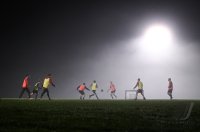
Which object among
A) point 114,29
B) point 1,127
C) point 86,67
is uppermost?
point 114,29

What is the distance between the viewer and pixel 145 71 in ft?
179

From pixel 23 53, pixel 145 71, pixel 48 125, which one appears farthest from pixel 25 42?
pixel 48 125

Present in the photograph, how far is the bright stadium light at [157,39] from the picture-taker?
5222cm

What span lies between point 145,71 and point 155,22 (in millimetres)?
6277

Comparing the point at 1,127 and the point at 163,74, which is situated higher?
the point at 163,74

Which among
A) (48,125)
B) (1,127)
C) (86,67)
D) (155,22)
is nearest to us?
(1,127)

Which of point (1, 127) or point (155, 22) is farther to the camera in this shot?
point (155, 22)

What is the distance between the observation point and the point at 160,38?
52500 millimetres

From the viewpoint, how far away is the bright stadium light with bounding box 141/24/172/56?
52.2 m

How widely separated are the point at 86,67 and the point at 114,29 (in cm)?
588

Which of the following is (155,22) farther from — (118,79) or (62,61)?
(62,61)

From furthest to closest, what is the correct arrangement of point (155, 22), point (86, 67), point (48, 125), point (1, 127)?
point (86, 67) → point (155, 22) → point (48, 125) → point (1, 127)

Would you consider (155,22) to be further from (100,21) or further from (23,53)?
(23,53)

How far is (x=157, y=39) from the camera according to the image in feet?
172
